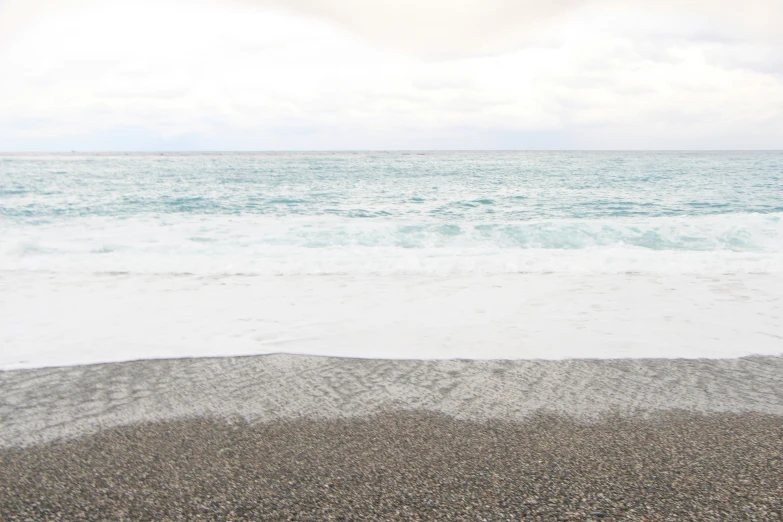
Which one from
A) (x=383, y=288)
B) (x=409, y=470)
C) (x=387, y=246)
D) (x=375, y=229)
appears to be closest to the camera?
(x=409, y=470)

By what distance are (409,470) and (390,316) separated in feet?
8.72

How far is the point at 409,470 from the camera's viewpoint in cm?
222

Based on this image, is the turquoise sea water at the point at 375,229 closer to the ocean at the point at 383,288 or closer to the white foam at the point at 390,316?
the ocean at the point at 383,288

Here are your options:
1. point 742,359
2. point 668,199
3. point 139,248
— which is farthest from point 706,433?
point 668,199

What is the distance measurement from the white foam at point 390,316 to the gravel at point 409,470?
47.2 inches

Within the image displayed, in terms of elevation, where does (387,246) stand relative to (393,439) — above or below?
below

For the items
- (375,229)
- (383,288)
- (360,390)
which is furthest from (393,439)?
(375,229)

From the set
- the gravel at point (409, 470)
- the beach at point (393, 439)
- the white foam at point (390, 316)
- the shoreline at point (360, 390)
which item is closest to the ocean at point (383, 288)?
the white foam at point (390, 316)

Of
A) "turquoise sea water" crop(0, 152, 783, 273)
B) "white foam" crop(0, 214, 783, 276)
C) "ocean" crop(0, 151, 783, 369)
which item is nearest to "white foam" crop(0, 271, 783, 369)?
"ocean" crop(0, 151, 783, 369)

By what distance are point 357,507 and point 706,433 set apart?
181 cm

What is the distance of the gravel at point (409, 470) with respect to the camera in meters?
1.94

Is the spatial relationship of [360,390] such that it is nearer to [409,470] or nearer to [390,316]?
[409,470]

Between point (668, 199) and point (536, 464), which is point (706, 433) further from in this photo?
point (668, 199)

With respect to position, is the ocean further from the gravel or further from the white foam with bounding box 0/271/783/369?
the gravel
